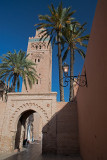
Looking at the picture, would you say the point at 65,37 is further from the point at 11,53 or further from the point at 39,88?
the point at 39,88

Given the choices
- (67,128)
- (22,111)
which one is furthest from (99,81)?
(22,111)

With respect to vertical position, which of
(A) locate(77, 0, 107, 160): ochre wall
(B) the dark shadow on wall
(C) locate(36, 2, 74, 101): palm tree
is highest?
(C) locate(36, 2, 74, 101): palm tree

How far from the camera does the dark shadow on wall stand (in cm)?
812

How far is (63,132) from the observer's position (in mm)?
8461

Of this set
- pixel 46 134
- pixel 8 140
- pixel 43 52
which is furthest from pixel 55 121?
pixel 43 52

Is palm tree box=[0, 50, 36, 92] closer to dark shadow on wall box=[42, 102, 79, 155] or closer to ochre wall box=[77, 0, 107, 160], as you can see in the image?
dark shadow on wall box=[42, 102, 79, 155]

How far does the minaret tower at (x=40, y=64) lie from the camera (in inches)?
878

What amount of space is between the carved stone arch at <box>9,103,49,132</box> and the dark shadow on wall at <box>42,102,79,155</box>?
66 centimetres

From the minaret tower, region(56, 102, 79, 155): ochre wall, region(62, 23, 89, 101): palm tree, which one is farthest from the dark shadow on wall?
the minaret tower

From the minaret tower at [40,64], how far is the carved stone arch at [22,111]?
11.9 metres

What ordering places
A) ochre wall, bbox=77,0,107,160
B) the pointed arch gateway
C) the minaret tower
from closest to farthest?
ochre wall, bbox=77,0,107,160 < the pointed arch gateway < the minaret tower

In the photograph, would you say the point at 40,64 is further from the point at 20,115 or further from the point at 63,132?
the point at 63,132

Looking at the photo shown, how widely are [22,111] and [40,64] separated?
15.5 meters

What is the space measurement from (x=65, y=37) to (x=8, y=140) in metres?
10.3
